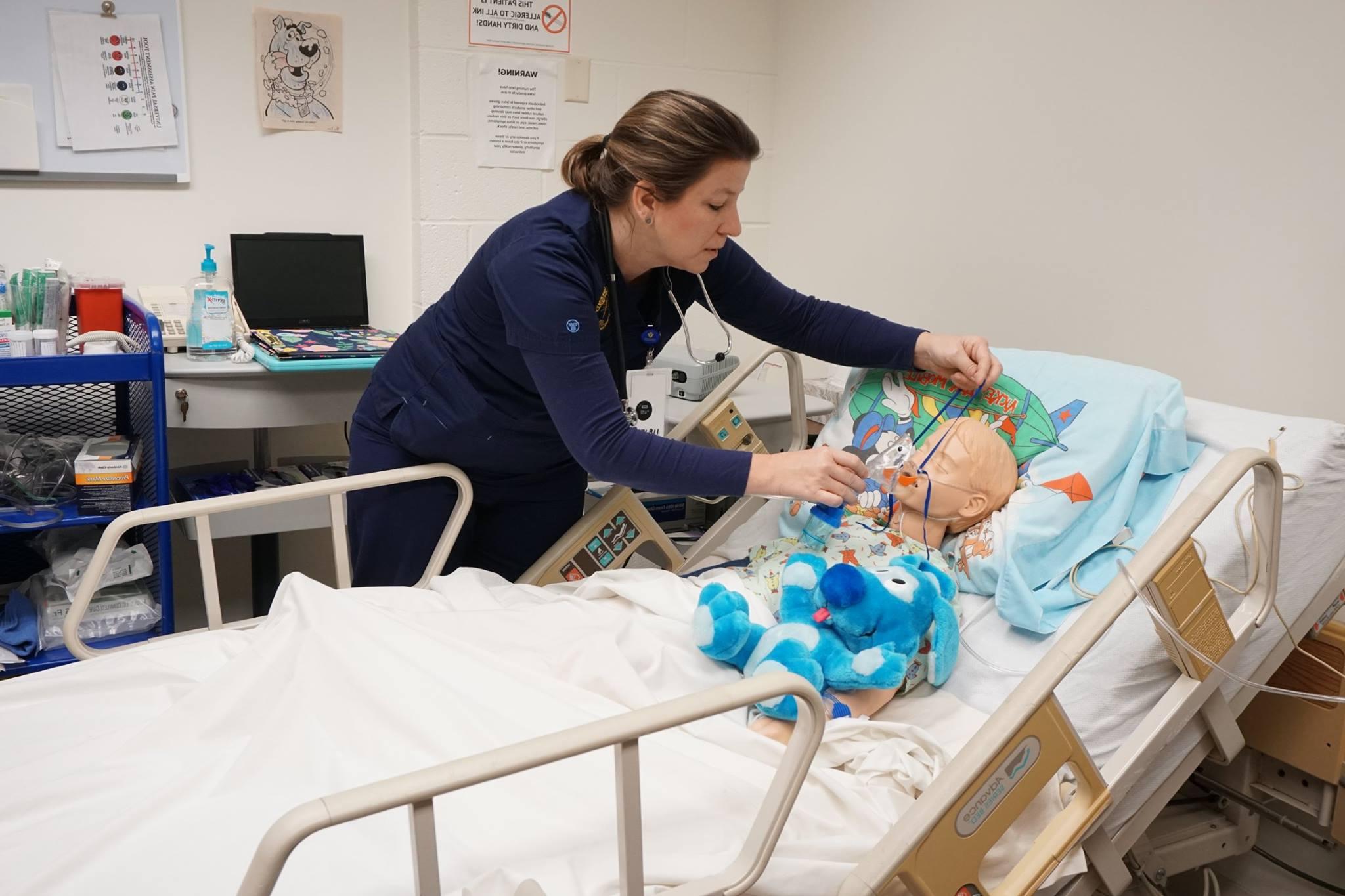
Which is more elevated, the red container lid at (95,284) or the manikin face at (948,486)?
the red container lid at (95,284)

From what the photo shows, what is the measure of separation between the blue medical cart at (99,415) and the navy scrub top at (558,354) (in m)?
0.54

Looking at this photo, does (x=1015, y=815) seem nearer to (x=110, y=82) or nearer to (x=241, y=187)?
(x=241, y=187)

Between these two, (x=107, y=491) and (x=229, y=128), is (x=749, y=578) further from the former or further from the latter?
(x=229, y=128)

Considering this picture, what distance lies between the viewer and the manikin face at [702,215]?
1621mm

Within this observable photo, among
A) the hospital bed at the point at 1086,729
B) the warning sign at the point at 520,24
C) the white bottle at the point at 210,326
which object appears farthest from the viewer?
the warning sign at the point at 520,24

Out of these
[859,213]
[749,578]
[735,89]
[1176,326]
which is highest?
[735,89]

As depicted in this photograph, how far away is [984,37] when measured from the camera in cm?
257

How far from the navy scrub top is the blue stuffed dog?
19cm

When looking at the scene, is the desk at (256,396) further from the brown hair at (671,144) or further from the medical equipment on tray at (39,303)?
the brown hair at (671,144)

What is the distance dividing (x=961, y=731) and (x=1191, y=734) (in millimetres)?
328

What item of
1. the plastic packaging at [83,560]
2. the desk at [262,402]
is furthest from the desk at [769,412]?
the plastic packaging at [83,560]

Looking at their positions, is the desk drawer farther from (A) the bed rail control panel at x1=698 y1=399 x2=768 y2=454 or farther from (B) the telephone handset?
(A) the bed rail control panel at x1=698 y1=399 x2=768 y2=454

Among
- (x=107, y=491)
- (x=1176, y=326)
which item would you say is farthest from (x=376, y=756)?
(x=1176, y=326)

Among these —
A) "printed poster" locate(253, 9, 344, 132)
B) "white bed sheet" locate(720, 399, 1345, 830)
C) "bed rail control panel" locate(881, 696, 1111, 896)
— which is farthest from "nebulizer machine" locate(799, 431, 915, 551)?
"printed poster" locate(253, 9, 344, 132)
